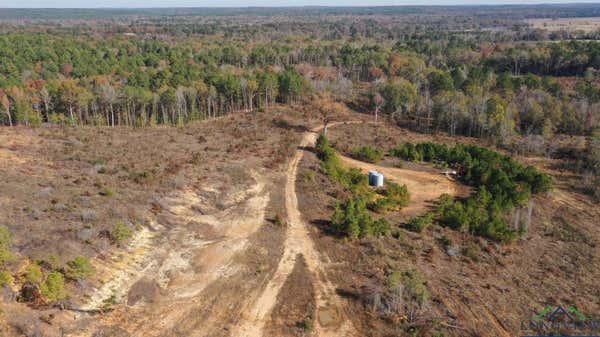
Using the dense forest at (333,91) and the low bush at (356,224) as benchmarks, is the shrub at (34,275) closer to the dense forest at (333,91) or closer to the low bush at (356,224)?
the low bush at (356,224)

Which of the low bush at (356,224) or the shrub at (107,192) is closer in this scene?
the low bush at (356,224)

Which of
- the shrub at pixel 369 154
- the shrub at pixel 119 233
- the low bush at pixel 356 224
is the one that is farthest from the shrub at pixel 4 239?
the shrub at pixel 369 154

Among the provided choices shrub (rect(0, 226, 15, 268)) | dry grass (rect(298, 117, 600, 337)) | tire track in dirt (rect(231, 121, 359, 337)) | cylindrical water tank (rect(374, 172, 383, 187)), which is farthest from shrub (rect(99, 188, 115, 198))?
cylindrical water tank (rect(374, 172, 383, 187))

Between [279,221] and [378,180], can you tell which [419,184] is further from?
[279,221]

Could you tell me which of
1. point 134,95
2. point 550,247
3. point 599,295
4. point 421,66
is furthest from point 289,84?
point 599,295

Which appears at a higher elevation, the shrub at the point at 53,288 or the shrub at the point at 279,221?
the shrub at the point at 53,288

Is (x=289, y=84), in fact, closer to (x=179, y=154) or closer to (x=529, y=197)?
(x=179, y=154)
